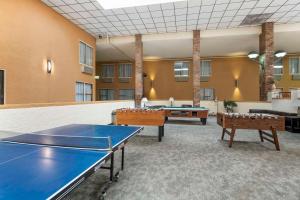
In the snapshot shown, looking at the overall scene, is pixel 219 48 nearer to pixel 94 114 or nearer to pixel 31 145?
pixel 94 114

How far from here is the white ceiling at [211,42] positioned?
8.44 meters

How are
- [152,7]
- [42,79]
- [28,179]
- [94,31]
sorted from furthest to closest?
1. [94,31]
2. [152,7]
3. [42,79]
4. [28,179]

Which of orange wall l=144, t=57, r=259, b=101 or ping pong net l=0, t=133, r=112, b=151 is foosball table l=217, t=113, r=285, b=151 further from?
orange wall l=144, t=57, r=259, b=101

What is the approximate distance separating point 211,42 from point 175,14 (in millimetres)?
3455

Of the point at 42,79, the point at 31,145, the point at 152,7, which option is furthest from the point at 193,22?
the point at 31,145

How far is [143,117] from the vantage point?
488 cm

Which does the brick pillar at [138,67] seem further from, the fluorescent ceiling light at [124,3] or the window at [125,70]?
the window at [125,70]

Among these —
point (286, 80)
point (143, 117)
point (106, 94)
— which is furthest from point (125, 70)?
point (286, 80)

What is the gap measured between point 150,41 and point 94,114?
5.28 meters

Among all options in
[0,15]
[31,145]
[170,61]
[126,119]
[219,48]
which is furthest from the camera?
[170,61]

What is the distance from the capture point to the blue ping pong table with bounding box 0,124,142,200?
0.94 m

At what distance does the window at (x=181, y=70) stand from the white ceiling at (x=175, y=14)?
16.4 ft

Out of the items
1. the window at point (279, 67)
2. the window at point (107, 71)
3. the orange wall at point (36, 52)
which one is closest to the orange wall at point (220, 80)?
the window at point (279, 67)

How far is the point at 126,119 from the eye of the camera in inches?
196
